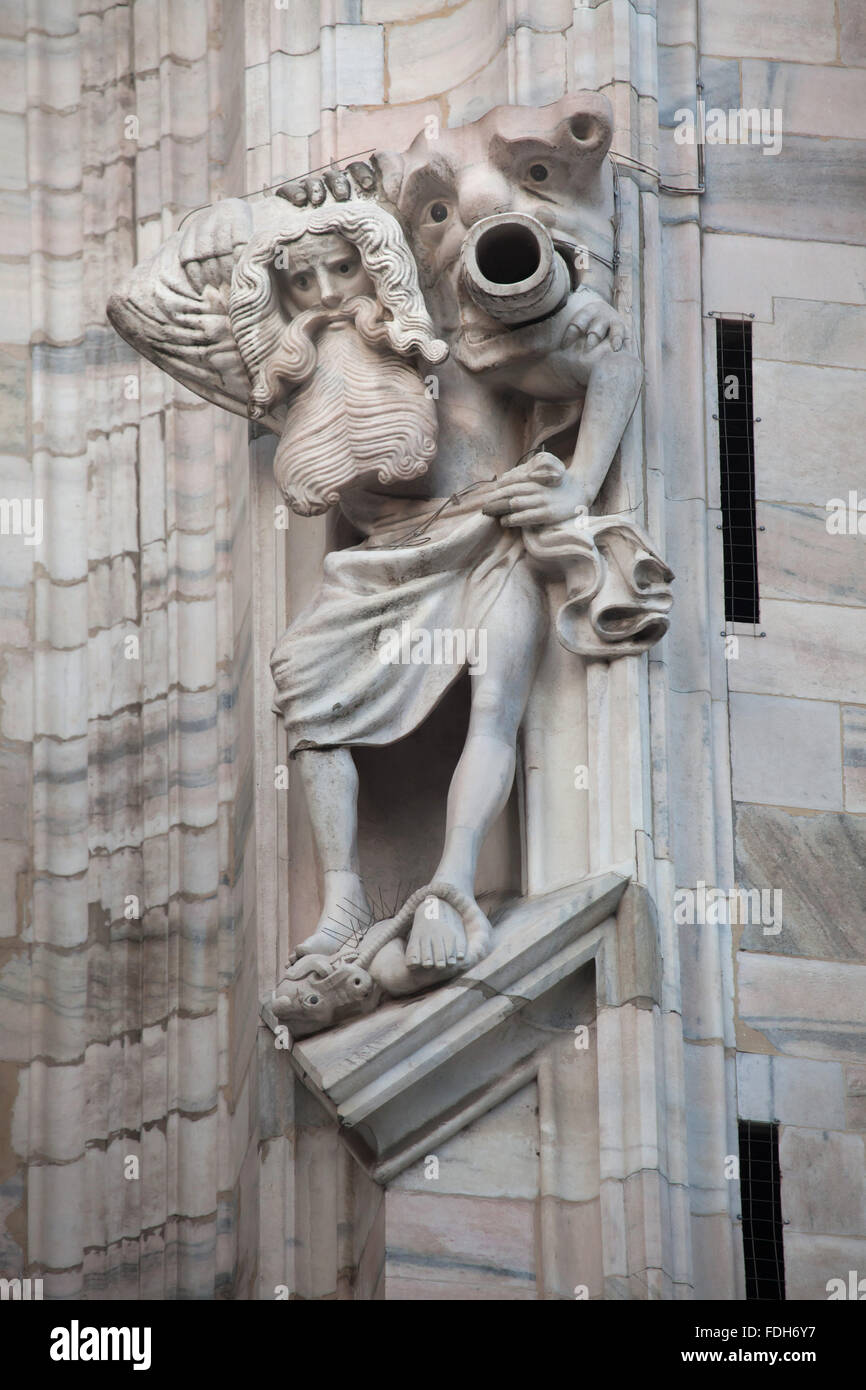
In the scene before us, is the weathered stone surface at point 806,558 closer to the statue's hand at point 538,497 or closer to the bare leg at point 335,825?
the statue's hand at point 538,497

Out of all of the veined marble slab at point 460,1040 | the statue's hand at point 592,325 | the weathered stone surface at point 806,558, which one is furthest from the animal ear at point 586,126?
the veined marble slab at point 460,1040

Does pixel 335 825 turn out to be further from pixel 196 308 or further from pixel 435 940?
pixel 196 308

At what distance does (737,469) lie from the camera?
354 inches

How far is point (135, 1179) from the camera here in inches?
349

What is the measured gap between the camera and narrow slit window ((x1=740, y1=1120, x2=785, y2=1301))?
8195 millimetres

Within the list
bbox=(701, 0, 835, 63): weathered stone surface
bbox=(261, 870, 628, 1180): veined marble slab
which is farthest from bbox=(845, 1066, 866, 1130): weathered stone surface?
bbox=(701, 0, 835, 63): weathered stone surface

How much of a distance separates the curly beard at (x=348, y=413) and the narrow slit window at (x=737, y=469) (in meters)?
0.82

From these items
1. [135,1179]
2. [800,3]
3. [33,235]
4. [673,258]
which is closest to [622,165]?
[673,258]

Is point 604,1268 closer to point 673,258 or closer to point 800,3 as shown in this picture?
point 673,258

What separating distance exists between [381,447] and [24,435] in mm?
1580

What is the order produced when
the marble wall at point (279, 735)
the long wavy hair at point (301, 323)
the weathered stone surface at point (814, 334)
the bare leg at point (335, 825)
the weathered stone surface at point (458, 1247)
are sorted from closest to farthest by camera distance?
the weathered stone surface at point (458, 1247) < the marble wall at point (279, 735) < the bare leg at point (335, 825) < the long wavy hair at point (301, 323) < the weathered stone surface at point (814, 334)

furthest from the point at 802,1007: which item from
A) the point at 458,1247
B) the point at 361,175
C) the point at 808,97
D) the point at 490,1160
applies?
the point at 808,97

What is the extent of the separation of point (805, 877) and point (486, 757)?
0.84 metres

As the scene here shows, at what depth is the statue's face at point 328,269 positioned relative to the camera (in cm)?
860
